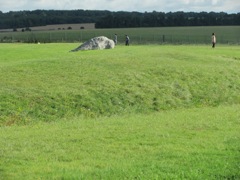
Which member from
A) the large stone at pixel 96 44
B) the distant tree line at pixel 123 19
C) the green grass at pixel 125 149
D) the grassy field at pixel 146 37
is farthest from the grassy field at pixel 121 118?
the distant tree line at pixel 123 19

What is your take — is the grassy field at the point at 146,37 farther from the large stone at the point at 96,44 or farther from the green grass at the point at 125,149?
the green grass at the point at 125,149

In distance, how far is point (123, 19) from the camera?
17488 centimetres

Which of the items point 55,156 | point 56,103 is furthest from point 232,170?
point 56,103

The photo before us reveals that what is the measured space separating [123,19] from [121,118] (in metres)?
161

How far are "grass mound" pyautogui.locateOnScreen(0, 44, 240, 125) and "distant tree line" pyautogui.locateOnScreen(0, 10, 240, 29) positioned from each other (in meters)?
148

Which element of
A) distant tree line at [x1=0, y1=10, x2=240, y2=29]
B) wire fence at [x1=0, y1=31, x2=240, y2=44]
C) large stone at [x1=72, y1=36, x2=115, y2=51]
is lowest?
wire fence at [x1=0, y1=31, x2=240, y2=44]

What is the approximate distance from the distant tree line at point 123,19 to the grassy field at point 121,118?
147 meters

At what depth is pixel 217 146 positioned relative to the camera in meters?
10.9

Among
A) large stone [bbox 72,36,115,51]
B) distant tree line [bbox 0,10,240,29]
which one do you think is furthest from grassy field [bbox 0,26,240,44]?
distant tree line [bbox 0,10,240,29]

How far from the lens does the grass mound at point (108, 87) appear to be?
1792 cm

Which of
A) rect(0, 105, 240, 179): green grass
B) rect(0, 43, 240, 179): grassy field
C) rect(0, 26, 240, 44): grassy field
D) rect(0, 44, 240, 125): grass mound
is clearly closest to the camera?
rect(0, 105, 240, 179): green grass

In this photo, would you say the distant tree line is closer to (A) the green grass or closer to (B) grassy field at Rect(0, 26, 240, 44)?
(B) grassy field at Rect(0, 26, 240, 44)

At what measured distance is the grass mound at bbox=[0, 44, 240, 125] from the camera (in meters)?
17.9

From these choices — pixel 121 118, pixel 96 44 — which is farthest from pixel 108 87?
pixel 96 44
